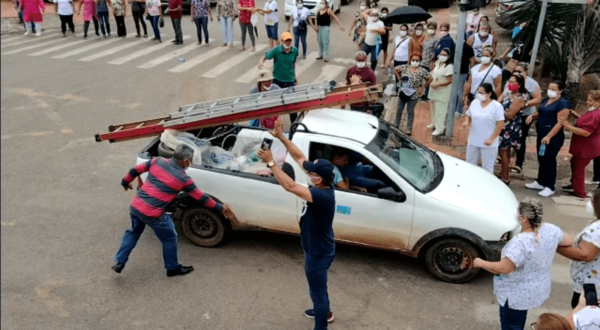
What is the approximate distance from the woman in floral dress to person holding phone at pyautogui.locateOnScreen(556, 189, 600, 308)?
3.71m

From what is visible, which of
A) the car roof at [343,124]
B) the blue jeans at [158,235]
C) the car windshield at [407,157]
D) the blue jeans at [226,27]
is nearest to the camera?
the blue jeans at [158,235]

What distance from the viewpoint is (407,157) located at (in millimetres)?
6316

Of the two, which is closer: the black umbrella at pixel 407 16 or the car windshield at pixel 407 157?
the car windshield at pixel 407 157

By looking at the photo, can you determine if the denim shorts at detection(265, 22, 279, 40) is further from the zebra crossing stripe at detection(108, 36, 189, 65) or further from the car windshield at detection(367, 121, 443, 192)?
the car windshield at detection(367, 121, 443, 192)

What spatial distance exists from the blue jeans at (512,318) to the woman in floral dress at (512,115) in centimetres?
426

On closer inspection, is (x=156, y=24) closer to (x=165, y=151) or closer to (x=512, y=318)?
(x=165, y=151)

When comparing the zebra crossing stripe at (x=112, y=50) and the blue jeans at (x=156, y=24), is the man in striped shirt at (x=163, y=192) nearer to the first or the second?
the zebra crossing stripe at (x=112, y=50)

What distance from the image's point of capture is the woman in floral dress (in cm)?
786

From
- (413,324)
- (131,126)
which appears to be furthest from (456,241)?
(131,126)

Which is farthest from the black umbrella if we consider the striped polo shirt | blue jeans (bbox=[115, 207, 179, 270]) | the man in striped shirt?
blue jeans (bbox=[115, 207, 179, 270])

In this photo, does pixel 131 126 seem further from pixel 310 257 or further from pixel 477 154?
pixel 477 154

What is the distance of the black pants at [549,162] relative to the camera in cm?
770

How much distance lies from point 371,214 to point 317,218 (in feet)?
4.86

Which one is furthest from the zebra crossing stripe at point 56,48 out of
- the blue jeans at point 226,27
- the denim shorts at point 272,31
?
the denim shorts at point 272,31
